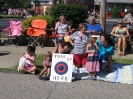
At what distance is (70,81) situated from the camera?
820 centimetres

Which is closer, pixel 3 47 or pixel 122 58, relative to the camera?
pixel 122 58

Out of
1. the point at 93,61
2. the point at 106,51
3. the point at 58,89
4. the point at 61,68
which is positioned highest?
the point at 106,51

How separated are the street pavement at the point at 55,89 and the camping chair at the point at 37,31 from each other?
399 cm

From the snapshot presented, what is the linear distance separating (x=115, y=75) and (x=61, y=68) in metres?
1.42

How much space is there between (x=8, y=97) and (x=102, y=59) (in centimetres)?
310

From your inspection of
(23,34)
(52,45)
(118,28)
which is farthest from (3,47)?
(118,28)

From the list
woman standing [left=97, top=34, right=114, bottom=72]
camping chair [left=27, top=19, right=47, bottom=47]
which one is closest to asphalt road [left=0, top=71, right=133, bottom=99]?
woman standing [left=97, top=34, right=114, bottom=72]

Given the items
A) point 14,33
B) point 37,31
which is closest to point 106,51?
point 37,31

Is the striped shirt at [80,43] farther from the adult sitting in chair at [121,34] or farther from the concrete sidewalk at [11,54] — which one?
the adult sitting in chair at [121,34]

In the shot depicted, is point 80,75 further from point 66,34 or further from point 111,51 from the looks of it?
point 66,34

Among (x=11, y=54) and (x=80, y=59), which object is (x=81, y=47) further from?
(x=11, y=54)

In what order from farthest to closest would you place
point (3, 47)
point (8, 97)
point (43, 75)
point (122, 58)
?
point (3, 47) < point (122, 58) < point (43, 75) < point (8, 97)

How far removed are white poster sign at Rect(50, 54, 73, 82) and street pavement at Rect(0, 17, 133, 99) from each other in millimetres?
184

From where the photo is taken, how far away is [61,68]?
27.5ft
